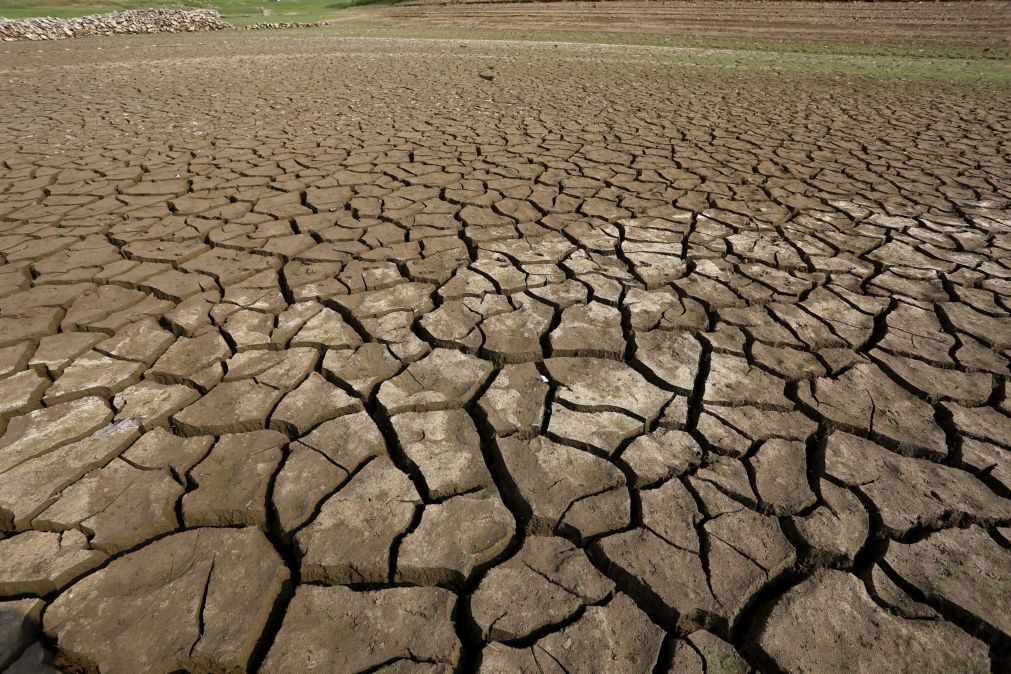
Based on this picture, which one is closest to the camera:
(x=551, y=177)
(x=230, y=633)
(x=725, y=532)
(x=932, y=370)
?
(x=230, y=633)

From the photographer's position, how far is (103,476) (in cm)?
154

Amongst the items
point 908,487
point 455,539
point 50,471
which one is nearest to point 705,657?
point 455,539

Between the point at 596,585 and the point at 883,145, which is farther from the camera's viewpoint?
the point at 883,145

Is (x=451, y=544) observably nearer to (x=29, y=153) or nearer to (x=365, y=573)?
(x=365, y=573)

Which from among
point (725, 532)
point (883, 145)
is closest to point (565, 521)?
point (725, 532)

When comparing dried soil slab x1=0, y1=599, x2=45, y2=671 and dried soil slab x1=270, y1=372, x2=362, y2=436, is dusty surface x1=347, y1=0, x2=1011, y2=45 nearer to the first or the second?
dried soil slab x1=270, y1=372, x2=362, y2=436

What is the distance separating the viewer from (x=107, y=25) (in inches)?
622

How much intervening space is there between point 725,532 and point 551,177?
3101mm

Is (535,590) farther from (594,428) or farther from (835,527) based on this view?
(835,527)

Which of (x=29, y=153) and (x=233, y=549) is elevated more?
(x=29, y=153)

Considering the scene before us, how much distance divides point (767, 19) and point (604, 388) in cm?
1579

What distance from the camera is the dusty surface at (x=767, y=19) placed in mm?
11805

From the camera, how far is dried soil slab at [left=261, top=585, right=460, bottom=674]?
3.68 ft

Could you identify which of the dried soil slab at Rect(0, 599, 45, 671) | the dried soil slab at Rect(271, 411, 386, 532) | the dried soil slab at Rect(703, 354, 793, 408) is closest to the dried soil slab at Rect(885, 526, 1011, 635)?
the dried soil slab at Rect(703, 354, 793, 408)
